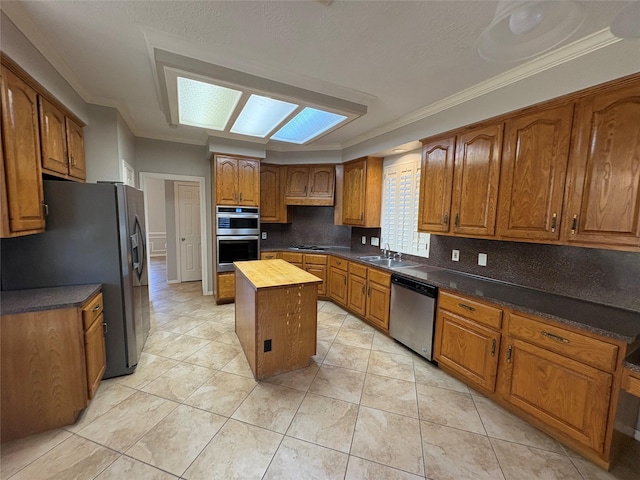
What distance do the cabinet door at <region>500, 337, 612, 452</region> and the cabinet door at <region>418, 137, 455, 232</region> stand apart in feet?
4.21

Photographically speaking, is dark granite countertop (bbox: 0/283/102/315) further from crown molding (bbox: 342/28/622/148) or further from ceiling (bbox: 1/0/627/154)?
crown molding (bbox: 342/28/622/148)

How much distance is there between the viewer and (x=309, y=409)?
6.61 ft

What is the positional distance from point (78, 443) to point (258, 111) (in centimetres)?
299

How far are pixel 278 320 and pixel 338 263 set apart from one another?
6.10 ft

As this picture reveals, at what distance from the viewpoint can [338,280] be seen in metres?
4.09

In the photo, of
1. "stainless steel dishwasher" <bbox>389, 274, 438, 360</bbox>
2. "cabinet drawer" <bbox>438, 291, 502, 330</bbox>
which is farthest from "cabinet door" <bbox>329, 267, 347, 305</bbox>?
"cabinet drawer" <bbox>438, 291, 502, 330</bbox>

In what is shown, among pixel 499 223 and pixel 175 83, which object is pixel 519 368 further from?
pixel 175 83

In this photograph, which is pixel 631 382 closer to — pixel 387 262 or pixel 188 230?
pixel 387 262

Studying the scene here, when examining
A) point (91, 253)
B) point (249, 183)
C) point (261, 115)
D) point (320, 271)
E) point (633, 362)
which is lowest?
point (320, 271)

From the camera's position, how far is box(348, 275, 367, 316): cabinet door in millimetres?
3521

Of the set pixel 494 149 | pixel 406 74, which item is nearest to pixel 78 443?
pixel 406 74

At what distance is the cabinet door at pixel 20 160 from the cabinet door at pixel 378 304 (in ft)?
10.1

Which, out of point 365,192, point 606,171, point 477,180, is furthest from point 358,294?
point 606,171

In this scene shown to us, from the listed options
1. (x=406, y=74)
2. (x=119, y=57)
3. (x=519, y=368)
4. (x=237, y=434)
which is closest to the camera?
(x=237, y=434)
